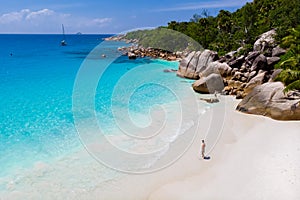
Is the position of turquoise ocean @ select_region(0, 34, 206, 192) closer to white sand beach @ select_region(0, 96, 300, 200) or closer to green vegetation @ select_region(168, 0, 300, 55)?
white sand beach @ select_region(0, 96, 300, 200)

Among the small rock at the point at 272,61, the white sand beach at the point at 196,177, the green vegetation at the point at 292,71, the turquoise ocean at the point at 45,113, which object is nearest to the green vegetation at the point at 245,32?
the green vegetation at the point at 292,71

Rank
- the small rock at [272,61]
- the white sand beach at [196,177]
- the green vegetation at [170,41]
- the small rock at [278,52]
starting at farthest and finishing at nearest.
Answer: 1. the green vegetation at [170,41]
2. the small rock at [278,52]
3. the small rock at [272,61]
4. the white sand beach at [196,177]

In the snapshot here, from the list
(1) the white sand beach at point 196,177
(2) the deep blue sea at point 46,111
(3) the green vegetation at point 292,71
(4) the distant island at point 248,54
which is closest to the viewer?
(1) the white sand beach at point 196,177

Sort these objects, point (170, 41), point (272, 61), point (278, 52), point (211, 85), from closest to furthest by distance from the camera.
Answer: point (272, 61), point (211, 85), point (278, 52), point (170, 41)

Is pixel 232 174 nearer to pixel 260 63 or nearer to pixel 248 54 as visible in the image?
pixel 260 63

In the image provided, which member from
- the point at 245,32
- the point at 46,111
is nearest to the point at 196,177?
the point at 46,111

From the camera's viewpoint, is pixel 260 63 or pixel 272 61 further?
pixel 260 63

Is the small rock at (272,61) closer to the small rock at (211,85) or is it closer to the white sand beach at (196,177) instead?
the small rock at (211,85)

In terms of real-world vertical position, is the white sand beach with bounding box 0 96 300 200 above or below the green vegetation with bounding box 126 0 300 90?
below

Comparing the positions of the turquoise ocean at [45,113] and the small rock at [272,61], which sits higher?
the small rock at [272,61]

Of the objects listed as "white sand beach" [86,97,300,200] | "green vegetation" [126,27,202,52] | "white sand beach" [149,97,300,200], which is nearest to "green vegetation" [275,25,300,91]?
"white sand beach" [149,97,300,200]

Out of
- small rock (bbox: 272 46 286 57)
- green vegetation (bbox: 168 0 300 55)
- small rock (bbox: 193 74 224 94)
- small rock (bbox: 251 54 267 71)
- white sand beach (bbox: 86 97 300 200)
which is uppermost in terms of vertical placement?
green vegetation (bbox: 168 0 300 55)

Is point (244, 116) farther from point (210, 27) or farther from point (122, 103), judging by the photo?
point (210, 27)

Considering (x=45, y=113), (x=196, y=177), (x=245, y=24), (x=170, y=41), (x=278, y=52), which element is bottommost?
(x=45, y=113)
